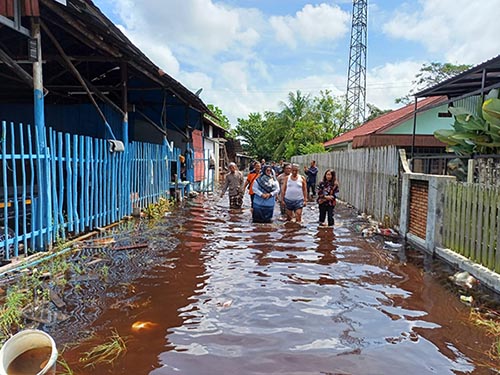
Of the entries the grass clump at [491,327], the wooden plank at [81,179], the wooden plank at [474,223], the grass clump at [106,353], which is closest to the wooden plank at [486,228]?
the wooden plank at [474,223]

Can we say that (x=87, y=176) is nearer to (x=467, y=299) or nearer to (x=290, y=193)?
(x=290, y=193)

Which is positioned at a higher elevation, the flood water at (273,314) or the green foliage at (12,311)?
the green foliage at (12,311)

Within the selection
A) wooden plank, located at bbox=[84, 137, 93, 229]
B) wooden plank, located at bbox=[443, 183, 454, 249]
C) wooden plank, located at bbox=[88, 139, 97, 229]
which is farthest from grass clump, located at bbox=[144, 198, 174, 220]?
wooden plank, located at bbox=[443, 183, 454, 249]

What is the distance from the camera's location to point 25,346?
9.35 ft

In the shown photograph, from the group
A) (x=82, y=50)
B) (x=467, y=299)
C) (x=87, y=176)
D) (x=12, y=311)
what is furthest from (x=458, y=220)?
(x=82, y=50)

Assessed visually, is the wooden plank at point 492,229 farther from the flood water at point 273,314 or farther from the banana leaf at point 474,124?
the banana leaf at point 474,124

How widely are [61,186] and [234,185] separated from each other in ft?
21.8

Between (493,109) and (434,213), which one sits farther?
(493,109)

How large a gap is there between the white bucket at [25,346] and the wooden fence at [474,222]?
508 cm

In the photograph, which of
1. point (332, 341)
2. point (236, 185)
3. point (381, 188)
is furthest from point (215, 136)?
point (332, 341)

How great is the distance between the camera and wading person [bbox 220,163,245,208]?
12.6 m

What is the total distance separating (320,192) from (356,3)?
113 ft

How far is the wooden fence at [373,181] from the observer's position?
9750 millimetres

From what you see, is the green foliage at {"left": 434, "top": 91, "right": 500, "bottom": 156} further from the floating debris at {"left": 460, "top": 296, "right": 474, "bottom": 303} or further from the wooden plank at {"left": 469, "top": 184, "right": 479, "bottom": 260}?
the floating debris at {"left": 460, "top": 296, "right": 474, "bottom": 303}
